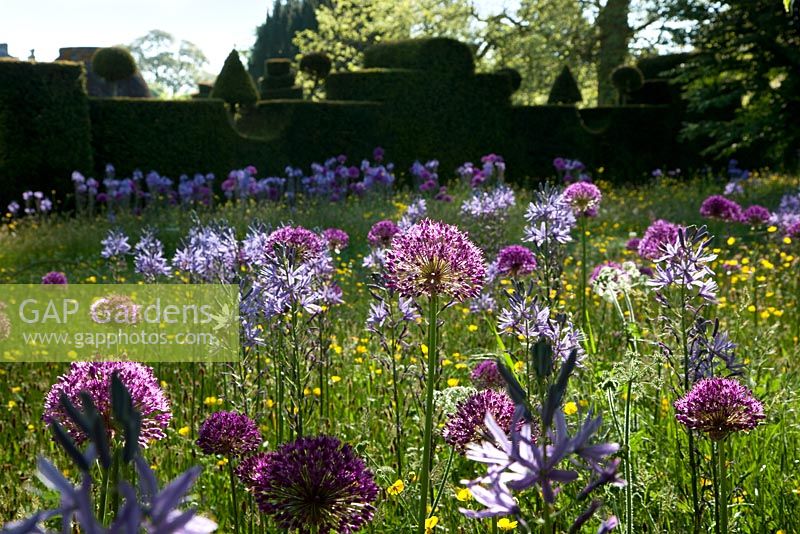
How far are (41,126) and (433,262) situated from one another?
14177 millimetres

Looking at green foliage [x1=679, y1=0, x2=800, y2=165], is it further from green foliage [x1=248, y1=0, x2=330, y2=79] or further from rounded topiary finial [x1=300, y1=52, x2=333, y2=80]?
green foliage [x1=248, y1=0, x2=330, y2=79]

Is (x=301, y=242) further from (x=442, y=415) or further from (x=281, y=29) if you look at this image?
(x=281, y=29)

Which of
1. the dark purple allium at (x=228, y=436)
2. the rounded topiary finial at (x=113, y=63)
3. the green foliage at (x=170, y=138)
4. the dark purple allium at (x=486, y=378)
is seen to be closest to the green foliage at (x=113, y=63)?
the rounded topiary finial at (x=113, y=63)

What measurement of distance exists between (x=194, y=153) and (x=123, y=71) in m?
4.35

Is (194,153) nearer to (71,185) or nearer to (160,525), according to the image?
(71,185)

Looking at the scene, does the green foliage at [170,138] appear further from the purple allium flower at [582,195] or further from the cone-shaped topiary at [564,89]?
the purple allium flower at [582,195]

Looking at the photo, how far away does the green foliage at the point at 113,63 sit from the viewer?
18.7 meters

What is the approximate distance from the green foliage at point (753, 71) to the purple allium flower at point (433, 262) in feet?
54.9

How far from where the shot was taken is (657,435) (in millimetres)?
3115

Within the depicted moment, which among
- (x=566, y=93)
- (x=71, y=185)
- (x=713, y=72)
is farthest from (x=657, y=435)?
(x=566, y=93)

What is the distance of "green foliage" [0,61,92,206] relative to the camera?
14.0 meters

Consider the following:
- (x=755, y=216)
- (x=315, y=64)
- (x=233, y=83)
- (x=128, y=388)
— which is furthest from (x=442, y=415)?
(x=315, y=64)

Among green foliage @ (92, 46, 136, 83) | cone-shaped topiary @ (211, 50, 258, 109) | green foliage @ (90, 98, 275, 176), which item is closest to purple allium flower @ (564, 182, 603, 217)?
green foliage @ (90, 98, 275, 176)

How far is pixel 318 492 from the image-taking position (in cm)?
162
